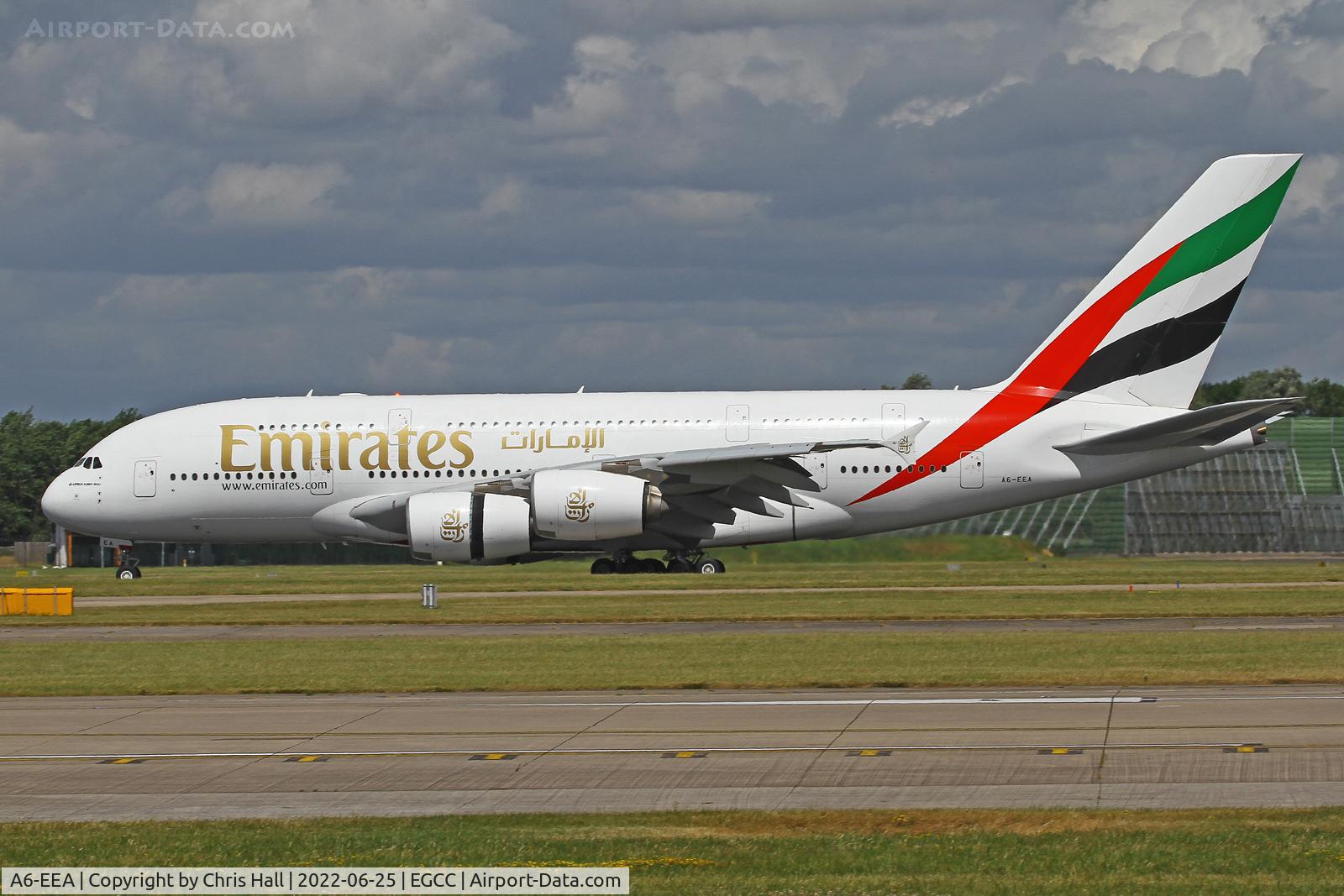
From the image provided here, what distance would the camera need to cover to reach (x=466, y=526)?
4066 cm

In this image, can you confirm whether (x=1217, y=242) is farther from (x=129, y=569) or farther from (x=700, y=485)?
(x=129, y=569)

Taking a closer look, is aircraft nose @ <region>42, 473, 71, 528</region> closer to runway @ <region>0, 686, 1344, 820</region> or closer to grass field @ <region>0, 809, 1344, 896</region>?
runway @ <region>0, 686, 1344, 820</region>

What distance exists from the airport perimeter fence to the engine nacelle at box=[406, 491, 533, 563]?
3433 centimetres

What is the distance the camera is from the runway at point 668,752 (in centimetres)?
1285

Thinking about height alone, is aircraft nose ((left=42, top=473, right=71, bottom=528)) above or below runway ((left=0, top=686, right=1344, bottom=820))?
above

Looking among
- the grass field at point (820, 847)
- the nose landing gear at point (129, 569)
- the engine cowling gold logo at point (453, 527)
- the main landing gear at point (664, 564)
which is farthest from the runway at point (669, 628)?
the nose landing gear at point (129, 569)

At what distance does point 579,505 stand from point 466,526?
9.27 ft

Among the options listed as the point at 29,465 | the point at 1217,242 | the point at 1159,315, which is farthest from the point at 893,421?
the point at 29,465

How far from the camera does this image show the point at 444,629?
29.3 meters

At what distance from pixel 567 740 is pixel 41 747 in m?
5.13

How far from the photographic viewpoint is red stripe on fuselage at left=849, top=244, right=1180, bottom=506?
1644 inches

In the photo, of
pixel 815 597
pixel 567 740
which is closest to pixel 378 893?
pixel 567 740

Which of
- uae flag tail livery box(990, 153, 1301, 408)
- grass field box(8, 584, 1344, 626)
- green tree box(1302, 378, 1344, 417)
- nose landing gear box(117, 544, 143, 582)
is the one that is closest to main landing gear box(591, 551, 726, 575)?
grass field box(8, 584, 1344, 626)

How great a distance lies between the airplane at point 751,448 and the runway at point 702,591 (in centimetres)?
236
